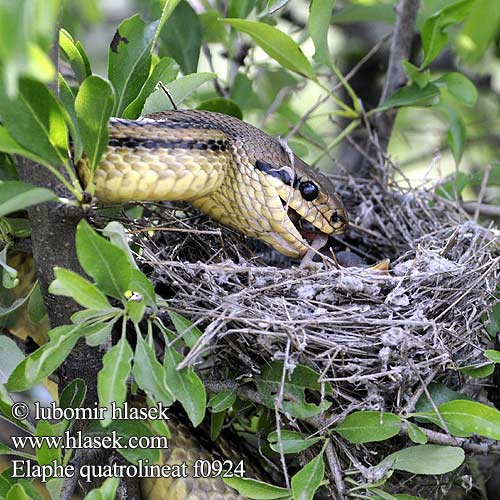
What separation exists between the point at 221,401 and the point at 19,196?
80cm

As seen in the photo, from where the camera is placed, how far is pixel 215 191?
8.24 feet

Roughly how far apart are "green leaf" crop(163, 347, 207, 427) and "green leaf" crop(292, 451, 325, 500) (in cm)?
32

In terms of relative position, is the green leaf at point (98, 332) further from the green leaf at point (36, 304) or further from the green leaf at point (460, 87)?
the green leaf at point (460, 87)

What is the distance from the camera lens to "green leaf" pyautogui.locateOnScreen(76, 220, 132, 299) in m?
1.58

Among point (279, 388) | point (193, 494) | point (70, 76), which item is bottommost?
point (193, 494)

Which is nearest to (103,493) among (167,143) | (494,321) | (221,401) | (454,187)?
(221,401)

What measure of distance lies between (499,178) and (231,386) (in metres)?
1.49

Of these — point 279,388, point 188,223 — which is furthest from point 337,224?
point 279,388

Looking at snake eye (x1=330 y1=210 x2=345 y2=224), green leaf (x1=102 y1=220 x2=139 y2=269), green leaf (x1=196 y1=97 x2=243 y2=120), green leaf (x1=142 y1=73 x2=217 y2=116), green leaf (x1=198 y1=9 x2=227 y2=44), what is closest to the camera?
green leaf (x1=102 y1=220 x2=139 y2=269)

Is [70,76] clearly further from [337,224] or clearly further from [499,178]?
[499,178]

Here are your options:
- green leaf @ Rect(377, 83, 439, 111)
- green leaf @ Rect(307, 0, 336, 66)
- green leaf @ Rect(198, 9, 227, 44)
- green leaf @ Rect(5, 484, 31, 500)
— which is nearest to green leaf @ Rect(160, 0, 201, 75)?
green leaf @ Rect(198, 9, 227, 44)

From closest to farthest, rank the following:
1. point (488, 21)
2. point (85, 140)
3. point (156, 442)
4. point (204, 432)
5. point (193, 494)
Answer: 1. point (488, 21)
2. point (85, 140)
3. point (156, 442)
4. point (193, 494)
5. point (204, 432)

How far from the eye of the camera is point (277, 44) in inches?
98.1

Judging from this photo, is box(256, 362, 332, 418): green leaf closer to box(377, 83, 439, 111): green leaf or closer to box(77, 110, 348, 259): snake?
box(77, 110, 348, 259): snake
